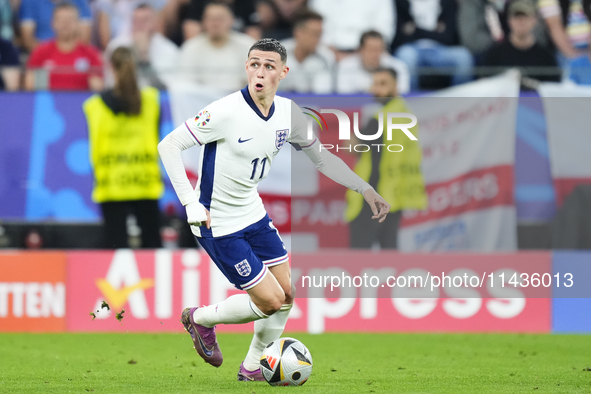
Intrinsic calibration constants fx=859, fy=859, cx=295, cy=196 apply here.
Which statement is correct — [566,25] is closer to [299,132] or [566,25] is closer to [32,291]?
[299,132]

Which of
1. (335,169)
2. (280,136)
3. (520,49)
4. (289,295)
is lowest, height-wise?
(289,295)

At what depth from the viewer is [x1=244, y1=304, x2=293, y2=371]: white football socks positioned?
5520 mm

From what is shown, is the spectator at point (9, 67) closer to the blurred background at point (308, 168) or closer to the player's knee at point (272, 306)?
the blurred background at point (308, 168)

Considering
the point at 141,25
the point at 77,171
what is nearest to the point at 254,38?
the point at 141,25

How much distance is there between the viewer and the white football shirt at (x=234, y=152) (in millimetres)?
5113

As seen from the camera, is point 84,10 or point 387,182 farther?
point 84,10

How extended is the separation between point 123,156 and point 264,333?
4.14 m

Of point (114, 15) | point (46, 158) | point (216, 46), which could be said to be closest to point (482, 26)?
point (216, 46)

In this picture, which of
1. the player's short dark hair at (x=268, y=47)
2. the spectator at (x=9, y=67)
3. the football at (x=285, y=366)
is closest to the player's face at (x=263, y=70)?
the player's short dark hair at (x=268, y=47)

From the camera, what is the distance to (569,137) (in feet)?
29.8

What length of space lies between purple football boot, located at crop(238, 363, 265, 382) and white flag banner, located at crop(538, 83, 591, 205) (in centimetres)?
473

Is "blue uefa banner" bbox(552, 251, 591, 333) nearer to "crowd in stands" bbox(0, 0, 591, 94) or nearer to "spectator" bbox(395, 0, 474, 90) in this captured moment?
"crowd in stands" bbox(0, 0, 591, 94)

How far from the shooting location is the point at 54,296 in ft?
28.1

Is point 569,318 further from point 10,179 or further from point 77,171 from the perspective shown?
point 10,179
